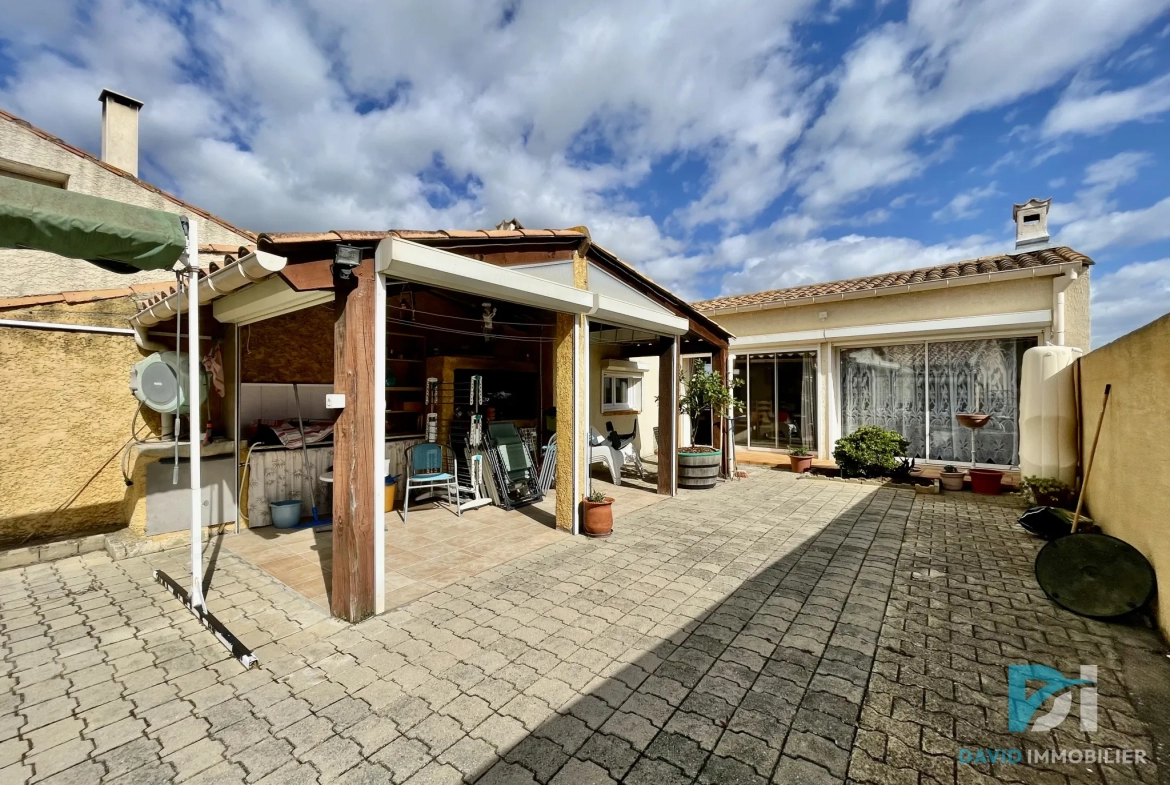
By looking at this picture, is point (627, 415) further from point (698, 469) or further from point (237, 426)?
point (237, 426)

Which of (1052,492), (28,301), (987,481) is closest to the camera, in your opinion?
(28,301)

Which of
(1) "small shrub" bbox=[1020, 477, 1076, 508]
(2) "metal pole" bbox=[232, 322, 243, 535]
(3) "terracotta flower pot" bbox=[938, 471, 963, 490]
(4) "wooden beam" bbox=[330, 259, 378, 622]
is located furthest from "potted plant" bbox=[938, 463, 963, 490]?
(2) "metal pole" bbox=[232, 322, 243, 535]

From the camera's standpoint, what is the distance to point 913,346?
10.0m

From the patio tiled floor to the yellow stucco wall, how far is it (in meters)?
1.74

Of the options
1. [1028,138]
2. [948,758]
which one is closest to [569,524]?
[948,758]

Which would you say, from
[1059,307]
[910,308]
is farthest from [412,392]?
[1059,307]

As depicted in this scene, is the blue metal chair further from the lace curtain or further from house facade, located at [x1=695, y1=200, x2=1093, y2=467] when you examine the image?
the lace curtain

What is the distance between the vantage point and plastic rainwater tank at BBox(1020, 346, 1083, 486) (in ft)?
21.0

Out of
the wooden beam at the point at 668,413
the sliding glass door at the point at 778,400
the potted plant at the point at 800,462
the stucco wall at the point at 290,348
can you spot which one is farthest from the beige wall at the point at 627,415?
the stucco wall at the point at 290,348

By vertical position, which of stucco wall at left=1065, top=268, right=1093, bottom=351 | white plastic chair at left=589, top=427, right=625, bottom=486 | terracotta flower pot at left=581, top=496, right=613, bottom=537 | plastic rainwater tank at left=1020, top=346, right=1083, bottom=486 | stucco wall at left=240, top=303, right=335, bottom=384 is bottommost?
terracotta flower pot at left=581, top=496, right=613, bottom=537

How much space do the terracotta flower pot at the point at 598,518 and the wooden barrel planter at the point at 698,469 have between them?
10.6 feet

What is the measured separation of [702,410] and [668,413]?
1.45 m

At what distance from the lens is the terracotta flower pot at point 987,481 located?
8.12 meters

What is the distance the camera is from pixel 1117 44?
6355 millimetres
